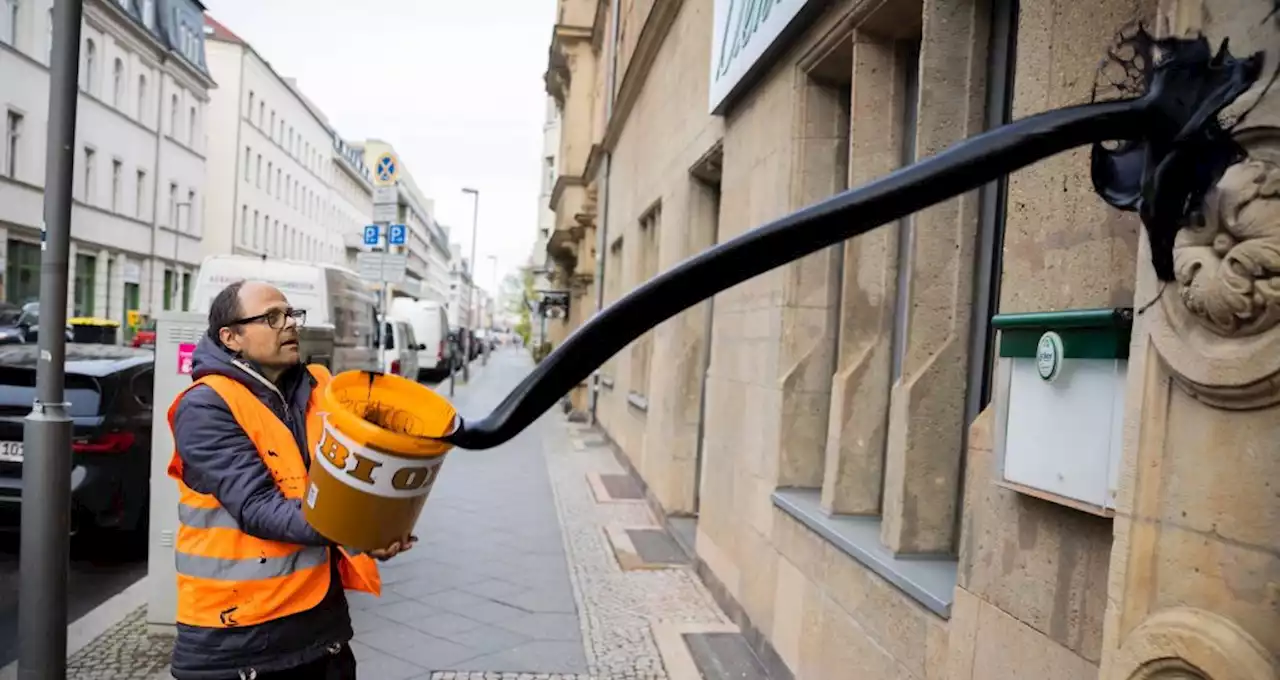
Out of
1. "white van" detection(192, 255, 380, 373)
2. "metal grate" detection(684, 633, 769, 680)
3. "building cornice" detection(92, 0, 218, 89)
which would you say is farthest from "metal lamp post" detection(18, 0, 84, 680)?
"building cornice" detection(92, 0, 218, 89)

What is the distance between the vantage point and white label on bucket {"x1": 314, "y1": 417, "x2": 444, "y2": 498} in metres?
1.76

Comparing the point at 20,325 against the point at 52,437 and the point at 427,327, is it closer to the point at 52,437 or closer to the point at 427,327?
the point at 52,437

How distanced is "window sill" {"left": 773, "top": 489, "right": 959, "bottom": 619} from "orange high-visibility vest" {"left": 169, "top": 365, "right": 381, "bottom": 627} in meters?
1.84

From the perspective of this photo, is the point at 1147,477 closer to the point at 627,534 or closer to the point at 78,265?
the point at 627,534

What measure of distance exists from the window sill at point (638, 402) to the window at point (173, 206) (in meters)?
34.6

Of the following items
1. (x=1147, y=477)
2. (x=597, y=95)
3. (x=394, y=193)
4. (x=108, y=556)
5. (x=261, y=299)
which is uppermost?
(x=597, y=95)

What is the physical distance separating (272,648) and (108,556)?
538 cm

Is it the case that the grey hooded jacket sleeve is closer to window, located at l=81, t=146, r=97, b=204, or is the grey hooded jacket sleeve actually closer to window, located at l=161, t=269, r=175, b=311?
window, located at l=81, t=146, r=97, b=204

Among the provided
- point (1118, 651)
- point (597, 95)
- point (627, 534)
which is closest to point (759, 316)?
point (627, 534)

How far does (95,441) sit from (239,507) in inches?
197

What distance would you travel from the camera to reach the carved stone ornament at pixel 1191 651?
1129mm

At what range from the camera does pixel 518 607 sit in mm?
5727

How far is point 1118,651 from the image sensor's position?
4.47 ft

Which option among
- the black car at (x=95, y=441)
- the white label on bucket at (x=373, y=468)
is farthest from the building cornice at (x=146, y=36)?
the white label on bucket at (x=373, y=468)
